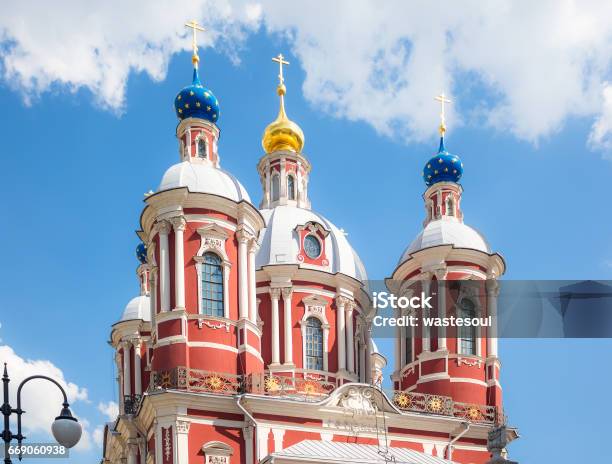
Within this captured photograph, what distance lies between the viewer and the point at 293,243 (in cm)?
3694

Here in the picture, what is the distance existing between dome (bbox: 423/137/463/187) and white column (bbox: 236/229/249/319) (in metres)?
9.57

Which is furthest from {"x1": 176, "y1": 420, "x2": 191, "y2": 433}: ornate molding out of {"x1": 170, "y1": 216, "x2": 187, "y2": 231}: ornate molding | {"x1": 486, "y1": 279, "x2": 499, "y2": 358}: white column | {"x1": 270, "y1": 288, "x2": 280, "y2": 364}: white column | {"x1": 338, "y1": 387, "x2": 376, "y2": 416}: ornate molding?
{"x1": 486, "y1": 279, "x2": 499, "y2": 358}: white column

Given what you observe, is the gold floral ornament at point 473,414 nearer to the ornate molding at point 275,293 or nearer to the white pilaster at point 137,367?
the ornate molding at point 275,293

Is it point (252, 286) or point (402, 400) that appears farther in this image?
point (402, 400)

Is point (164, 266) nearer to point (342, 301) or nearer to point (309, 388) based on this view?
point (309, 388)

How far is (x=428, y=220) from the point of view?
38.9 metres

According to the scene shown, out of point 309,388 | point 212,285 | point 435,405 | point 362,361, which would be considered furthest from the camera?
point 362,361

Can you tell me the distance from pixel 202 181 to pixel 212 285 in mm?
3107

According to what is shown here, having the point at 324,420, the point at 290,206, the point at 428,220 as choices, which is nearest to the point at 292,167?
the point at 290,206

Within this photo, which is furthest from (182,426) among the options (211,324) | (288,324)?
(288,324)

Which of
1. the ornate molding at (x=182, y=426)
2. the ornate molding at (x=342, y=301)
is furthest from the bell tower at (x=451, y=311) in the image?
the ornate molding at (x=182, y=426)

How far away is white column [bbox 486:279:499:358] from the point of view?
3553cm

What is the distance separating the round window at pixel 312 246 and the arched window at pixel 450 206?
4.68 m

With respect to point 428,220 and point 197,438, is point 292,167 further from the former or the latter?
point 197,438
